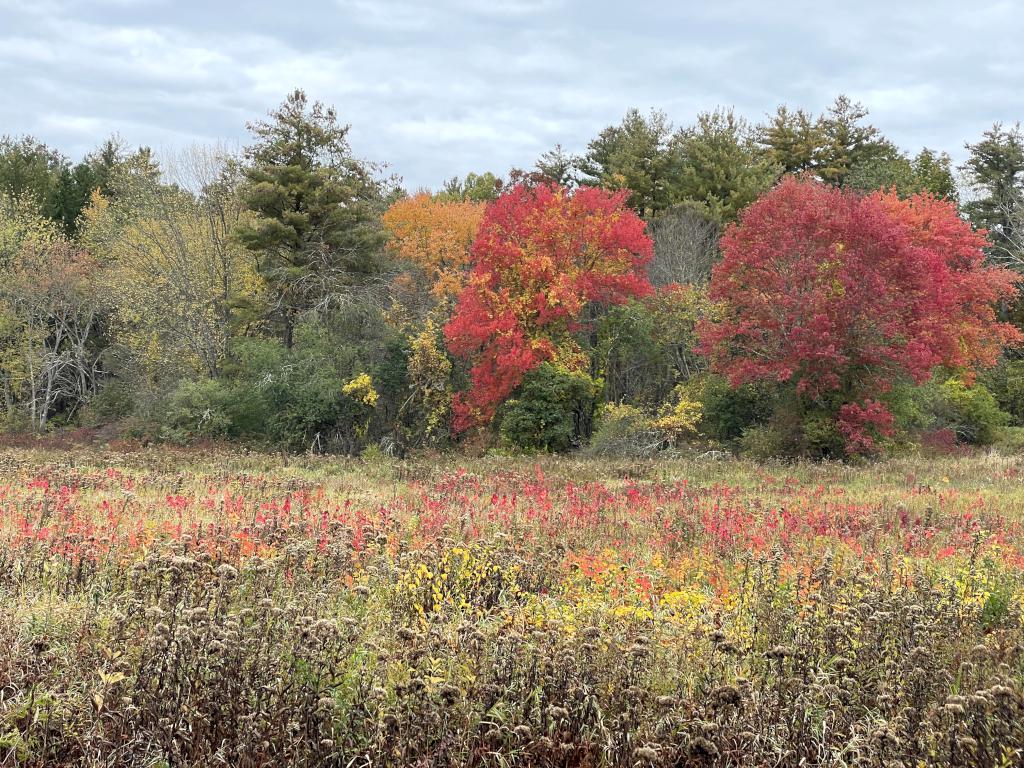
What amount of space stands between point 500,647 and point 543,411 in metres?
22.4

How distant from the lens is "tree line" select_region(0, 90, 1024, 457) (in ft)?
79.9

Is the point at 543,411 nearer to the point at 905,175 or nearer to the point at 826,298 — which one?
the point at 826,298

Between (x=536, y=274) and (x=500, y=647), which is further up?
(x=536, y=274)

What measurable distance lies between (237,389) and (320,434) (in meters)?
3.39

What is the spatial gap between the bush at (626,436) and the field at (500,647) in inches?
578

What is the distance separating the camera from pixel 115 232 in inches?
1619

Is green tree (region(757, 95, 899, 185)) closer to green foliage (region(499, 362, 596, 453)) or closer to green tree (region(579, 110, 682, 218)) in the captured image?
green tree (region(579, 110, 682, 218))

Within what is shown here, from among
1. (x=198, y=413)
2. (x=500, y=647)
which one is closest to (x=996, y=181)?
(x=198, y=413)

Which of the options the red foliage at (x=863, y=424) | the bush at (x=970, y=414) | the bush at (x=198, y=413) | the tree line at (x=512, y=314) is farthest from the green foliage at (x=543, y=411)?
the bush at (x=970, y=414)

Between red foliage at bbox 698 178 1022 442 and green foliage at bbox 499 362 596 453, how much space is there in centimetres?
444

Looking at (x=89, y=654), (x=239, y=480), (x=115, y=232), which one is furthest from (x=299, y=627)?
(x=115, y=232)

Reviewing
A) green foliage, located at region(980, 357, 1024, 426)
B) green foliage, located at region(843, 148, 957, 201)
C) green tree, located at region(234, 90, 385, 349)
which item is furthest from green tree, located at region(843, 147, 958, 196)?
green tree, located at region(234, 90, 385, 349)

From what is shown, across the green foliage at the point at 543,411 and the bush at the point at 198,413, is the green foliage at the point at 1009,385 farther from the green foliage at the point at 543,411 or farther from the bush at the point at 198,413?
the bush at the point at 198,413

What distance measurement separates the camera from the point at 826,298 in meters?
23.6
